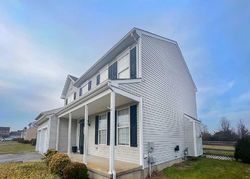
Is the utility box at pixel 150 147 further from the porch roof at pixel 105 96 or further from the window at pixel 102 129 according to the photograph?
the window at pixel 102 129

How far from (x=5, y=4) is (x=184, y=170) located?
12927 millimetres

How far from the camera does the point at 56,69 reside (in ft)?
73.4

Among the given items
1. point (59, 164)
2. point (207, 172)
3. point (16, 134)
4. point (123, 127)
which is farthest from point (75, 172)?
point (16, 134)

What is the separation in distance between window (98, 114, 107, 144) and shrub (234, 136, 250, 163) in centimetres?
796

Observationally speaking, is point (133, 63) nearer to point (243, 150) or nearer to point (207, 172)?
point (207, 172)

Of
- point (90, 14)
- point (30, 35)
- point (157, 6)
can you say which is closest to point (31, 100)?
point (30, 35)

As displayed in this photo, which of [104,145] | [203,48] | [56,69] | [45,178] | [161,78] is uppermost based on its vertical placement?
[203,48]

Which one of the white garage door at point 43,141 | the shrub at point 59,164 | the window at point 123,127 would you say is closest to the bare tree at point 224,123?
the white garage door at point 43,141

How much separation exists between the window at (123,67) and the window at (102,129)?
10.2ft

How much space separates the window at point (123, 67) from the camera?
10.6 metres

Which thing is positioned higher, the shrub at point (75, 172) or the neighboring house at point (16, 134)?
the shrub at point (75, 172)

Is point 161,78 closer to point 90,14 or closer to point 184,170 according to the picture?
point 184,170

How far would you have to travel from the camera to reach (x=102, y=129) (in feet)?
40.7

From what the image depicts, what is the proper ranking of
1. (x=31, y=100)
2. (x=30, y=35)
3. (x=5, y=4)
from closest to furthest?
(x=5, y=4) → (x=30, y=35) → (x=31, y=100)
